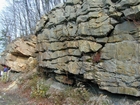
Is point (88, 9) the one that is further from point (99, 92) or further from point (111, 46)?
point (99, 92)

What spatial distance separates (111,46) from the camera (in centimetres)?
737

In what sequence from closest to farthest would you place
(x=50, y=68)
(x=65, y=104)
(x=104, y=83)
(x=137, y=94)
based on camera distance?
1. (x=137, y=94)
2. (x=104, y=83)
3. (x=65, y=104)
4. (x=50, y=68)

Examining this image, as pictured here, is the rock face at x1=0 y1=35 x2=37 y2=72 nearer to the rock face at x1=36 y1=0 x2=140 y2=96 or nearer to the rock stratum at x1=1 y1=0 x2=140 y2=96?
the rock stratum at x1=1 y1=0 x2=140 y2=96

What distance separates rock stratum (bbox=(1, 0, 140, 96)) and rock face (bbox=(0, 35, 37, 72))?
12.8ft

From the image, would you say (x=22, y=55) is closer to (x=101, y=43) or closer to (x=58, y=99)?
(x=58, y=99)

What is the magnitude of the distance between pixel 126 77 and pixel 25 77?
8.41m

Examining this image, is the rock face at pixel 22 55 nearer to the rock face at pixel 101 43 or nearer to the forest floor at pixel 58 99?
the forest floor at pixel 58 99

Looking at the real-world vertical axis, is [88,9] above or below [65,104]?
above

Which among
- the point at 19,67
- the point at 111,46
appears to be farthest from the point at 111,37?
the point at 19,67

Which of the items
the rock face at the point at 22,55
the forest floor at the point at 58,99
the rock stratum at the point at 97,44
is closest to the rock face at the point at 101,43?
the rock stratum at the point at 97,44

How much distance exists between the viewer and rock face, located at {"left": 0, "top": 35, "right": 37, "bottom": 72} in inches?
602

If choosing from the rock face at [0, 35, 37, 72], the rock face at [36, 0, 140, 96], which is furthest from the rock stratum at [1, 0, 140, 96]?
the rock face at [0, 35, 37, 72]

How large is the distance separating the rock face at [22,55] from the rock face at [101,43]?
4846mm

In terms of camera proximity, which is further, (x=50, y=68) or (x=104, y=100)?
(x=50, y=68)
